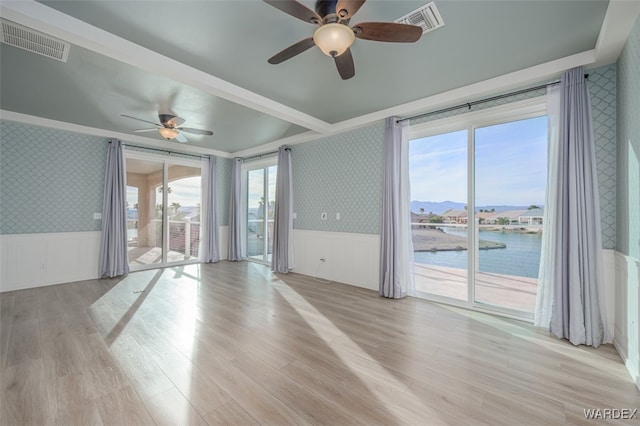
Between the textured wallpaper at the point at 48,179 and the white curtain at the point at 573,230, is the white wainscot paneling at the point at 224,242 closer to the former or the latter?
the textured wallpaper at the point at 48,179

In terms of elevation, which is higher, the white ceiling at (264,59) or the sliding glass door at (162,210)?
the white ceiling at (264,59)

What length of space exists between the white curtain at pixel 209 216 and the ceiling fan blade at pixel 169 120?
8.10 ft

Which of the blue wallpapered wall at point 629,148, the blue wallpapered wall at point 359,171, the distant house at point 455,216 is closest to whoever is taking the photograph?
the blue wallpapered wall at point 629,148

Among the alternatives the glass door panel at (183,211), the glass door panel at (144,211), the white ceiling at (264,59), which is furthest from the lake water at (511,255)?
the glass door panel at (144,211)

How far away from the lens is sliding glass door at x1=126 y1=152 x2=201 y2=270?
567 cm

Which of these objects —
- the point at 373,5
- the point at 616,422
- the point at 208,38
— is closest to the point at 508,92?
the point at 373,5

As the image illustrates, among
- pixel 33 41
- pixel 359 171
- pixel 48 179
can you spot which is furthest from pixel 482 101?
pixel 48 179

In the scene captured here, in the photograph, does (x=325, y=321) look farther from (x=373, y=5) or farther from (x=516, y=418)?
(x=373, y=5)

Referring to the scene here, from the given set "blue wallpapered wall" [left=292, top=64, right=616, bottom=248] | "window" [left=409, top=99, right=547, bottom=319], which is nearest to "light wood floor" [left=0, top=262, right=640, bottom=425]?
"window" [left=409, top=99, right=547, bottom=319]

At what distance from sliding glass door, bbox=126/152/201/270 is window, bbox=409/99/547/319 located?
17.2 ft

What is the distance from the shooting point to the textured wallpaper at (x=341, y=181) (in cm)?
445

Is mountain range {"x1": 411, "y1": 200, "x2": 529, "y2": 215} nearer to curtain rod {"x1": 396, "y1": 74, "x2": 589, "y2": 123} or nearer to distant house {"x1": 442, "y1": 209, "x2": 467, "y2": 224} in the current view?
distant house {"x1": 442, "y1": 209, "x2": 467, "y2": 224}

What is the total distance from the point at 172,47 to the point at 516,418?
13.0ft

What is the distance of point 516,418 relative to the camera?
63.8 inches
